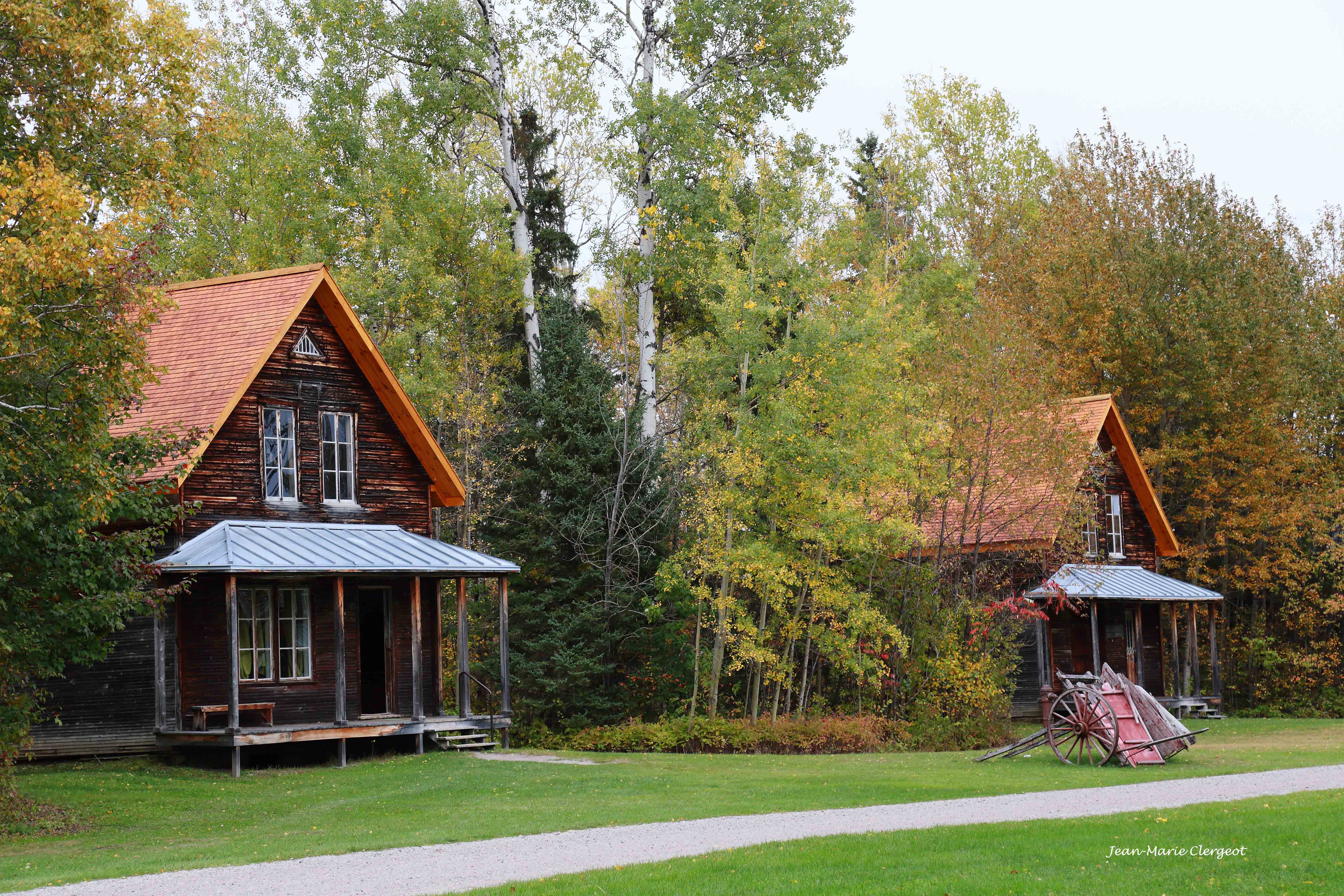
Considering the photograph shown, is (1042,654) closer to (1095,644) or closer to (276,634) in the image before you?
(1095,644)

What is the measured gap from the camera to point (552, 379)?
30.6m

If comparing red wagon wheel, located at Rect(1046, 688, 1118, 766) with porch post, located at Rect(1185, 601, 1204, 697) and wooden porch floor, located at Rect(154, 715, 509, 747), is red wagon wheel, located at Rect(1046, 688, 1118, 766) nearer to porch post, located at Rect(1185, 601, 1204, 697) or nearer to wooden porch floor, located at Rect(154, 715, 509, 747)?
wooden porch floor, located at Rect(154, 715, 509, 747)

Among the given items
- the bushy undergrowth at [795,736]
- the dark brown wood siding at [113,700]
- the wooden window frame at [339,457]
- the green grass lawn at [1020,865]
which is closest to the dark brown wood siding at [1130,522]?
the bushy undergrowth at [795,736]

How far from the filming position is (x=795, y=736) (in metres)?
26.7

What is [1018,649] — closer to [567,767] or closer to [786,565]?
[786,565]

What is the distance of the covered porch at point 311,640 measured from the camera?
22250 millimetres

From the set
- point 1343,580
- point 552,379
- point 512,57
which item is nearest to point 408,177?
point 512,57

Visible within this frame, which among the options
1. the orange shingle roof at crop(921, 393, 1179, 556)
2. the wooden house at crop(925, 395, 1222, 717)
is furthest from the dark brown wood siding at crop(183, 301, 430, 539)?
the wooden house at crop(925, 395, 1222, 717)

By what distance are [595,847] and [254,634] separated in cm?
1270

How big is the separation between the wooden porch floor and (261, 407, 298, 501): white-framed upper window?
13.5 ft

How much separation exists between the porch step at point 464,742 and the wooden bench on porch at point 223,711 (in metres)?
3.03

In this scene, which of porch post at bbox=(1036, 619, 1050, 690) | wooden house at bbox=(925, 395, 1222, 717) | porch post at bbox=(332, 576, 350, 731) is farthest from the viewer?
porch post at bbox=(1036, 619, 1050, 690)

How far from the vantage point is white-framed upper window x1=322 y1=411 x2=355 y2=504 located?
1004 inches

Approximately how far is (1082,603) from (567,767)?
1648cm
